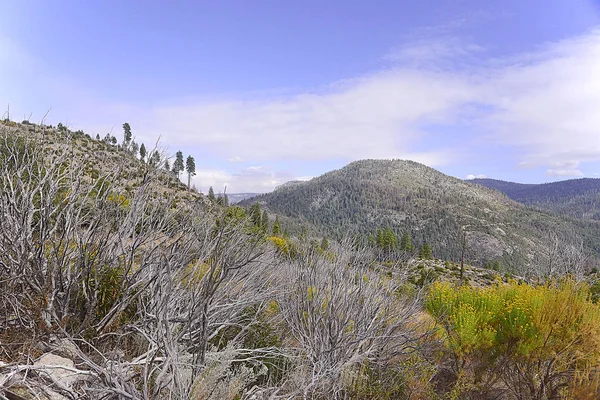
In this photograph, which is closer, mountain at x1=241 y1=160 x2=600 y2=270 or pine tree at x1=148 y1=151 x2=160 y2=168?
pine tree at x1=148 y1=151 x2=160 y2=168

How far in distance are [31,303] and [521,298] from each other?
27.1 feet

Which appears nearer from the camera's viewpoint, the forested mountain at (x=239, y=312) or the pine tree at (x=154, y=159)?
the forested mountain at (x=239, y=312)

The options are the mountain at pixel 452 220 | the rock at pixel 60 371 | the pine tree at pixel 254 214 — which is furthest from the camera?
the mountain at pixel 452 220

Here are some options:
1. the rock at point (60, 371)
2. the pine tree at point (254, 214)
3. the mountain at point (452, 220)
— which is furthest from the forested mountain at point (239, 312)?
the mountain at point (452, 220)

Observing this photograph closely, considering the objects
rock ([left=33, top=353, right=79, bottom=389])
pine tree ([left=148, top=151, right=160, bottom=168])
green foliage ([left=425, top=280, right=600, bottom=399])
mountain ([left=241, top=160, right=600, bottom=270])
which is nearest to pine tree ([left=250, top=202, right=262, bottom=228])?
pine tree ([left=148, top=151, right=160, bottom=168])

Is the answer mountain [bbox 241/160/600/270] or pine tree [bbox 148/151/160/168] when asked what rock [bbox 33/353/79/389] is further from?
mountain [bbox 241/160/600/270]

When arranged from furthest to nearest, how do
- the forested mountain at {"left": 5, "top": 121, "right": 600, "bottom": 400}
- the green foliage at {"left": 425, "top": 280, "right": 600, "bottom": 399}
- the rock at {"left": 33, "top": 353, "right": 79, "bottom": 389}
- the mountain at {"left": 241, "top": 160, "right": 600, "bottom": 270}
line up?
the mountain at {"left": 241, "top": 160, "right": 600, "bottom": 270}, the green foliage at {"left": 425, "top": 280, "right": 600, "bottom": 399}, the forested mountain at {"left": 5, "top": 121, "right": 600, "bottom": 400}, the rock at {"left": 33, "top": 353, "right": 79, "bottom": 389}

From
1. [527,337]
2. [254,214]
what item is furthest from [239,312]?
[254,214]

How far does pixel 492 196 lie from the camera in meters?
199

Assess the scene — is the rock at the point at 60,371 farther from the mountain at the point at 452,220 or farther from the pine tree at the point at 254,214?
the mountain at the point at 452,220

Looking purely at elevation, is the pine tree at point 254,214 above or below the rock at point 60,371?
above

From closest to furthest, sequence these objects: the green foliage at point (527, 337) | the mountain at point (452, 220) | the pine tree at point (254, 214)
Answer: the green foliage at point (527, 337) → the pine tree at point (254, 214) → the mountain at point (452, 220)

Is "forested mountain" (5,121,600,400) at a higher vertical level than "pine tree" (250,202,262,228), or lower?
lower

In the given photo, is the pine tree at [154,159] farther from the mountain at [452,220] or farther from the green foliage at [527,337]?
the mountain at [452,220]
